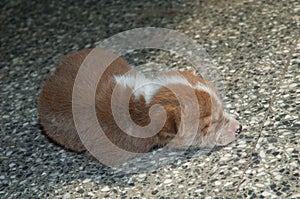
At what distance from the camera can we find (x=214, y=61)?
344 cm

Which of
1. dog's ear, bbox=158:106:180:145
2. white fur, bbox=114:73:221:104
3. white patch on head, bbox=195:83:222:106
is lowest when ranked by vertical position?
dog's ear, bbox=158:106:180:145

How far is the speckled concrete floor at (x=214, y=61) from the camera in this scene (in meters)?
2.65

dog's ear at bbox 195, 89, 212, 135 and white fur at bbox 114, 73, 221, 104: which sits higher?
white fur at bbox 114, 73, 221, 104

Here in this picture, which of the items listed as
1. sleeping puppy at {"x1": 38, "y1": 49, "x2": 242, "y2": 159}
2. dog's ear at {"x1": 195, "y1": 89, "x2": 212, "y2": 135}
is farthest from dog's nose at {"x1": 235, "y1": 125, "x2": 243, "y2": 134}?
dog's ear at {"x1": 195, "y1": 89, "x2": 212, "y2": 135}

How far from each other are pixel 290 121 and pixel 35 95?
147cm

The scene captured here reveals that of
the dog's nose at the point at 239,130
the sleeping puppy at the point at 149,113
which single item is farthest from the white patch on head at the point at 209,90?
the dog's nose at the point at 239,130

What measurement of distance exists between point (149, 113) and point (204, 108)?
10.1 inches

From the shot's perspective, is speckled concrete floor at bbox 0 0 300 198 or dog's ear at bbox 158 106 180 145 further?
dog's ear at bbox 158 106 180 145

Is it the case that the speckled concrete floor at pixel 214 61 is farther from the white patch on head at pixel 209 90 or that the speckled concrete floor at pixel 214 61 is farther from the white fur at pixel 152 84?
the white fur at pixel 152 84

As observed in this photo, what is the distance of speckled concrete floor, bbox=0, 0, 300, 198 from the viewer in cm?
265

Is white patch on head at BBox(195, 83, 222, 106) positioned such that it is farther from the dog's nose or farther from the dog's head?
the dog's nose

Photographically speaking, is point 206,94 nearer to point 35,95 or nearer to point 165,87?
point 165,87

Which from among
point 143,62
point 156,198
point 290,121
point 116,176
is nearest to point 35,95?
point 143,62

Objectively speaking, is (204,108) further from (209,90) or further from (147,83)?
(147,83)
